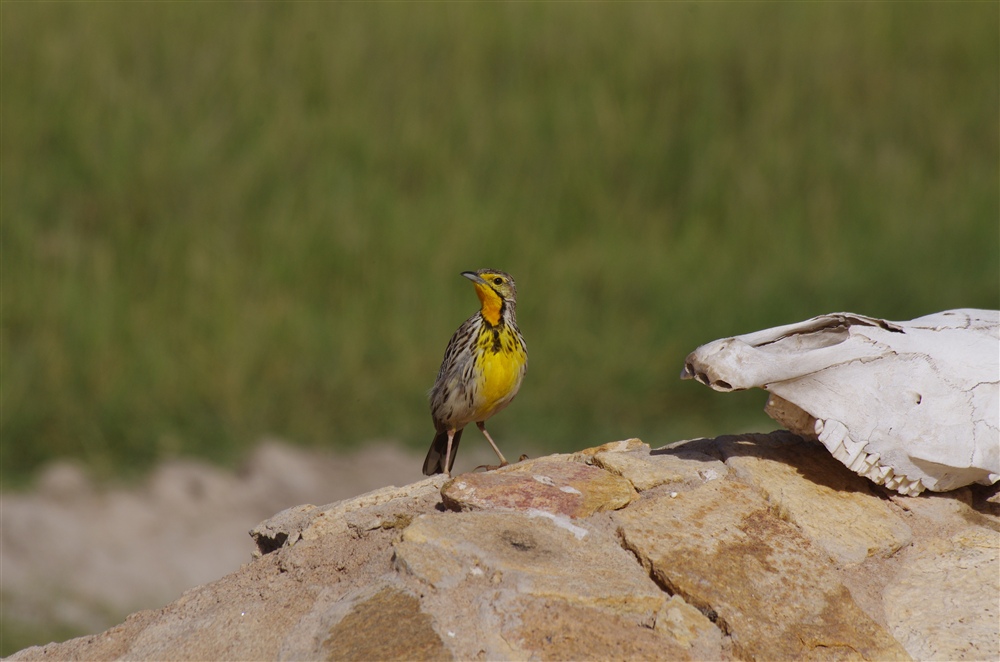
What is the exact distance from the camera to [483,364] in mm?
5980

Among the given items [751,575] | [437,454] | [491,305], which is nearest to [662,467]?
[751,575]

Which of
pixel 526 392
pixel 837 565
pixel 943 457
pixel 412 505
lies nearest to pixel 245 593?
pixel 412 505

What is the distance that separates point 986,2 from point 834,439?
12.8 m

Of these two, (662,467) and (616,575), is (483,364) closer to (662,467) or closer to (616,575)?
(662,467)

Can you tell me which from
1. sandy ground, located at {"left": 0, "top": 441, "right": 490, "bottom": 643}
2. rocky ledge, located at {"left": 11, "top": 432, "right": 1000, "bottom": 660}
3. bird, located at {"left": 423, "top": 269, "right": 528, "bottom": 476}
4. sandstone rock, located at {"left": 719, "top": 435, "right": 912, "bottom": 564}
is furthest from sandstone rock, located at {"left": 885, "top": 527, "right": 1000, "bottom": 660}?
sandy ground, located at {"left": 0, "top": 441, "right": 490, "bottom": 643}

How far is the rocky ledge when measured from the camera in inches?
128

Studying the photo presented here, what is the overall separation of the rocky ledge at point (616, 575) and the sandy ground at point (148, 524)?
4.61m

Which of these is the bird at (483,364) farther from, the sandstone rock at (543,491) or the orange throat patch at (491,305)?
the sandstone rock at (543,491)

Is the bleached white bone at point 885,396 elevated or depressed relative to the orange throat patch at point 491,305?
depressed

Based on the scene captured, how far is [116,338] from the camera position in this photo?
9500 mm

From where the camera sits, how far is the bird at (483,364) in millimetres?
5992

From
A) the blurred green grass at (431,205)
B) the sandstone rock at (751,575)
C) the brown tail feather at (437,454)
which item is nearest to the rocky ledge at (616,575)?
the sandstone rock at (751,575)

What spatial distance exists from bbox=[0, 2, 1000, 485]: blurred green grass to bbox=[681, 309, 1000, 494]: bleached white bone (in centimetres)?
573

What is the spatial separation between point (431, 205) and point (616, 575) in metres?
7.74
